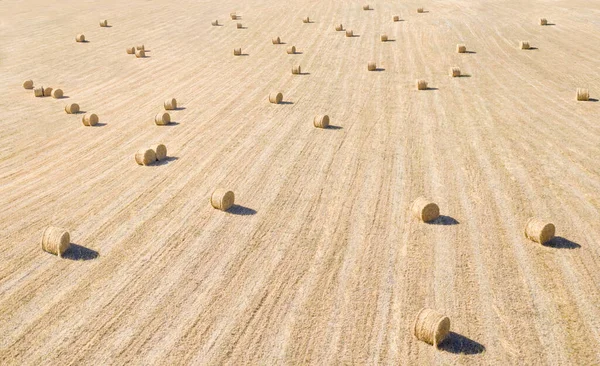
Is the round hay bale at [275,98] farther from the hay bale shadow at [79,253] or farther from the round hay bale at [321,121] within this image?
the hay bale shadow at [79,253]

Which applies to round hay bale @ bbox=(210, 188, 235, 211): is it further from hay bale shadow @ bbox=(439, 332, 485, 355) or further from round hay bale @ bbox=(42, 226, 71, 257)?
hay bale shadow @ bbox=(439, 332, 485, 355)

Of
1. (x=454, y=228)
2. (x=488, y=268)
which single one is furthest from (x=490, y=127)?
(x=488, y=268)

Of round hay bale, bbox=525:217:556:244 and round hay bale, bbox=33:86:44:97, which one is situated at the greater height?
round hay bale, bbox=525:217:556:244

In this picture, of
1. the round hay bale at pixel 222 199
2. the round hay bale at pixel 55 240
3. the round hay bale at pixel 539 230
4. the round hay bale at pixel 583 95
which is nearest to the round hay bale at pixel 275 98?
the round hay bale at pixel 222 199

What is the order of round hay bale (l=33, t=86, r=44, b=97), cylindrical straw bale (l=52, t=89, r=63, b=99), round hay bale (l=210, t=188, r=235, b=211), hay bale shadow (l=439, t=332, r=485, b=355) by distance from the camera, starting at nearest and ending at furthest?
hay bale shadow (l=439, t=332, r=485, b=355), round hay bale (l=210, t=188, r=235, b=211), cylindrical straw bale (l=52, t=89, r=63, b=99), round hay bale (l=33, t=86, r=44, b=97)

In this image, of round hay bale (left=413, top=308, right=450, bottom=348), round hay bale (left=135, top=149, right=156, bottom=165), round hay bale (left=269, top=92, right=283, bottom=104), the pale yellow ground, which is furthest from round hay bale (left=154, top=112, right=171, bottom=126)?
round hay bale (left=413, top=308, right=450, bottom=348)
